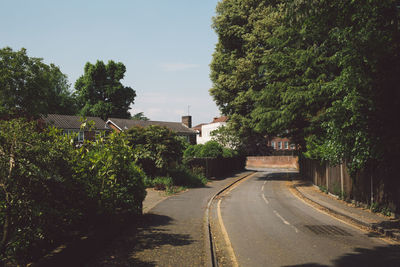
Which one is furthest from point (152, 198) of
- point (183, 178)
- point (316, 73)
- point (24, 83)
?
point (24, 83)

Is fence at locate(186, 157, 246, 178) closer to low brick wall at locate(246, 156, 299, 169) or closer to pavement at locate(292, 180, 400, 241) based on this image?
pavement at locate(292, 180, 400, 241)

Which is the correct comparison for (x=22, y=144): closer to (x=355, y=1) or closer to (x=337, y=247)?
(x=337, y=247)

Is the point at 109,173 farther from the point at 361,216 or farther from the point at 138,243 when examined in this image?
the point at 361,216

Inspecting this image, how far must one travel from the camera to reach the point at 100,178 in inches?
288

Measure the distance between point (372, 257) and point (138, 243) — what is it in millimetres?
5573

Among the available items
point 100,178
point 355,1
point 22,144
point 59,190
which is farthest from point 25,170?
point 355,1

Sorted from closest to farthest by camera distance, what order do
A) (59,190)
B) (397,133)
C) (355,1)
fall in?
(59,190) < (355,1) < (397,133)

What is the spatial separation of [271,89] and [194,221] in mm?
14004

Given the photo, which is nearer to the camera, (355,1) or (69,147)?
(69,147)

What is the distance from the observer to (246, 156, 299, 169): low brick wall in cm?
5391

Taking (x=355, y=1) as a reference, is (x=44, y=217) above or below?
below

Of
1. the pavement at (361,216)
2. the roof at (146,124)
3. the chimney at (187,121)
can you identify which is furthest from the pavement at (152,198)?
the chimney at (187,121)

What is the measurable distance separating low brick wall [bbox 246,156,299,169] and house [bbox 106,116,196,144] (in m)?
15.2

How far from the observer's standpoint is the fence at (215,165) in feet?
93.0
